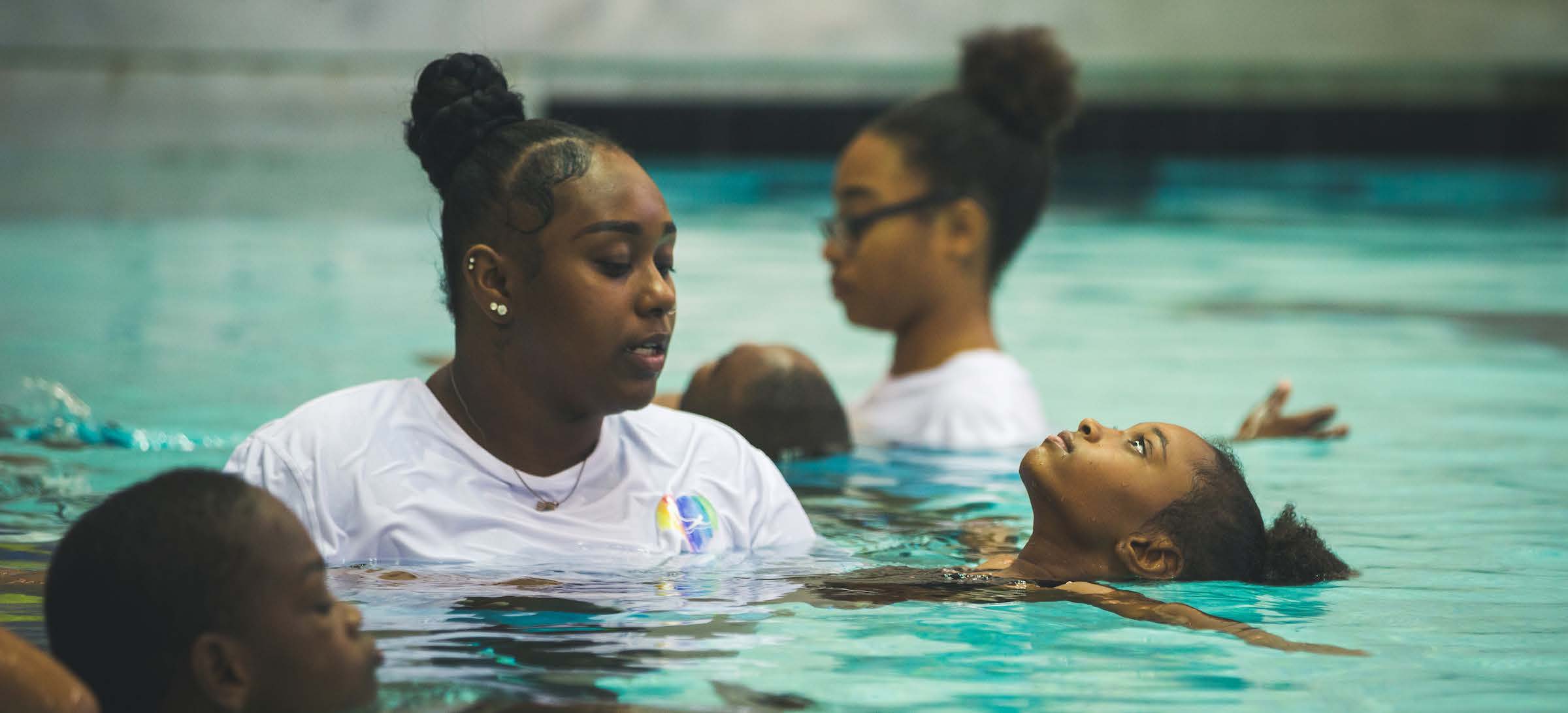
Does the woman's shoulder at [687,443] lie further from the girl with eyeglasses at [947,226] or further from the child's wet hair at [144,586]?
the girl with eyeglasses at [947,226]

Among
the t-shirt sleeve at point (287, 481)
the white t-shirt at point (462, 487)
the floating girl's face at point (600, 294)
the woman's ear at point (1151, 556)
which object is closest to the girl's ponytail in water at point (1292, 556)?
the woman's ear at point (1151, 556)

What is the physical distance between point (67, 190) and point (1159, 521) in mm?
13372

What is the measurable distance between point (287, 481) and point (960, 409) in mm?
2559

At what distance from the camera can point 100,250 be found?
11.7 meters

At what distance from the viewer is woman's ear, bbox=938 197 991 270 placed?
18.4 feet

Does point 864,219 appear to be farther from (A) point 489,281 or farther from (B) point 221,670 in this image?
(B) point 221,670

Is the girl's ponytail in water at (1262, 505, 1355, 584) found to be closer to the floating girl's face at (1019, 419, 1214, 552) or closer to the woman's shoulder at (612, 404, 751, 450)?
the floating girl's face at (1019, 419, 1214, 552)

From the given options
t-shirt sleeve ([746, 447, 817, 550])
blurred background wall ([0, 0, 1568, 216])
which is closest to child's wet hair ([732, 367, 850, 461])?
t-shirt sleeve ([746, 447, 817, 550])

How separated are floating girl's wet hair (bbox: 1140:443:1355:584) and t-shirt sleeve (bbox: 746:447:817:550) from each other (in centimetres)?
70

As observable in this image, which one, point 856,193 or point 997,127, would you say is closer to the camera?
point 856,193

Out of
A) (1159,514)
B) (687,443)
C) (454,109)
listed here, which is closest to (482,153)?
(454,109)

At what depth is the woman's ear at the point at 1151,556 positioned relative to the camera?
12.2 feet

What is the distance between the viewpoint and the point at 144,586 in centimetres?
234

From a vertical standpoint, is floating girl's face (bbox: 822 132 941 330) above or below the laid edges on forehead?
above
